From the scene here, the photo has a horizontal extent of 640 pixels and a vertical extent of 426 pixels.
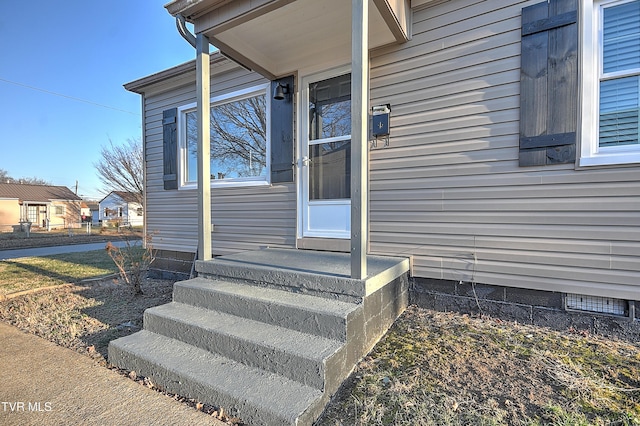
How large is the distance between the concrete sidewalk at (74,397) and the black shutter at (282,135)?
2.66 metres

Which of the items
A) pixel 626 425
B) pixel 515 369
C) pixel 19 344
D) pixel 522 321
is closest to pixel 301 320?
pixel 515 369

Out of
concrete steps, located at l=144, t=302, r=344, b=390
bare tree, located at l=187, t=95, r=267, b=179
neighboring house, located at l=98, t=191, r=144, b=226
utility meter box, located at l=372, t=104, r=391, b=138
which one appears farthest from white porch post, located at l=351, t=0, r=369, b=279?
neighboring house, located at l=98, t=191, r=144, b=226

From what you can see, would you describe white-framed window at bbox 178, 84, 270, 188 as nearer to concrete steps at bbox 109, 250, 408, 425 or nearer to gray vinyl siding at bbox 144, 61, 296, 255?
gray vinyl siding at bbox 144, 61, 296, 255

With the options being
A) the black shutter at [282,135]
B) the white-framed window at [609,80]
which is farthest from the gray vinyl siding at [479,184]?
the black shutter at [282,135]

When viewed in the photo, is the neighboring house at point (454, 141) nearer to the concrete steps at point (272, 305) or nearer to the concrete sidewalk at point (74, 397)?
the concrete steps at point (272, 305)

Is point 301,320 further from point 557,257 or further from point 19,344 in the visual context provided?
point 19,344

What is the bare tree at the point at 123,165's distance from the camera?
59.5 feet

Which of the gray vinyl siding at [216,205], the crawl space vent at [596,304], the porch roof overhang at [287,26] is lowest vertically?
the crawl space vent at [596,304]

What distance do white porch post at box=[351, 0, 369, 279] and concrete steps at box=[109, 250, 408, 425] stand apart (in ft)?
0.82

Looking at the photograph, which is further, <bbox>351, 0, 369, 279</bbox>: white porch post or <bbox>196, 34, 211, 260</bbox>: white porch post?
<bbox>196, 34, 211, 260</bbox>: white porch post

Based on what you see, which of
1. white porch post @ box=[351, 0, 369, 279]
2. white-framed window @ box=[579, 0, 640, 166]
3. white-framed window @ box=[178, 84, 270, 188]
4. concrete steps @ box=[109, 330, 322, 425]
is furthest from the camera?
white-framed window @ box=[178, 84, 270, 188]

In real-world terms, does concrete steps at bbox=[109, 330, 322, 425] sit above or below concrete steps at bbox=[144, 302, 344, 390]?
below

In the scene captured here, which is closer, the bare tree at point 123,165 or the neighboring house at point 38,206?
the bare tree at point 123,165

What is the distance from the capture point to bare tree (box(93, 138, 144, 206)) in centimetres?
1812
